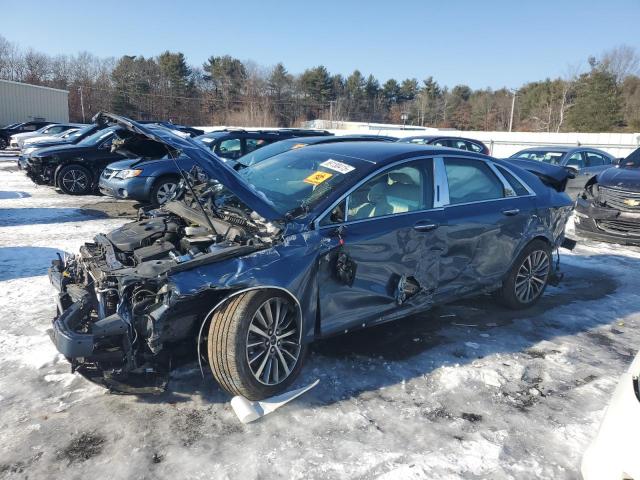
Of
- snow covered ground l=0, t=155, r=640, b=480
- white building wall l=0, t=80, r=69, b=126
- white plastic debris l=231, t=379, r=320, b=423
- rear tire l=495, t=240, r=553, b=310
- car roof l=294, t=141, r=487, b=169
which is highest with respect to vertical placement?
white building wall l=0, t=80, r=69, b=126

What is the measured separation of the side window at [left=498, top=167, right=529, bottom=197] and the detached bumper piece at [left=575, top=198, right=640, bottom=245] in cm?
409

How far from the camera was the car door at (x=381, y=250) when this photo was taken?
3471 mm

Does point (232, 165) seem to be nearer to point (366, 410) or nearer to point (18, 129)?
point (366, 410)

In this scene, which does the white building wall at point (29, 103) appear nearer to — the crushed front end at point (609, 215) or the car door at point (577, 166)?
the car door at point (577, 166)

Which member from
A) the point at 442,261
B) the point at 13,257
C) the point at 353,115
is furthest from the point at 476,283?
the point at 353,115

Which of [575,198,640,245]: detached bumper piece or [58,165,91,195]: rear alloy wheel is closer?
[575,198,640,245]: detached bumper piece

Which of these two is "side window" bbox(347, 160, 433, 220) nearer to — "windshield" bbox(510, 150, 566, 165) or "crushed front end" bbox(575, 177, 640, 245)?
"crushed front end" bbox(575, 177, 640, 245)

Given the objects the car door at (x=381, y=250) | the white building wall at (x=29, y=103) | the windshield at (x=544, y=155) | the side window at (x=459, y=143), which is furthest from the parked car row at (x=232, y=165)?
the white building wall at (x=29, y=103)

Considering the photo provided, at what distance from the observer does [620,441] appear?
2.00 metres

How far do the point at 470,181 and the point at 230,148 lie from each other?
23.7 ft

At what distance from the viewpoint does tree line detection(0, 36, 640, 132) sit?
55222 millimetres

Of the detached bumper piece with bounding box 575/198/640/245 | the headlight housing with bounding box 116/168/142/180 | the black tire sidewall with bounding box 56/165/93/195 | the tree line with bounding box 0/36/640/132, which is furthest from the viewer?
the tree line with bounding box 0/36/640/132

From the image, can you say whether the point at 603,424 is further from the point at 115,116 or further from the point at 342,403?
the point at 115,116

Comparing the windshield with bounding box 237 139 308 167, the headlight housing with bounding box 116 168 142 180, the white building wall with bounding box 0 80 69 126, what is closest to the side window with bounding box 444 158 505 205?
the windshield with bounding box 237 139 308 167
